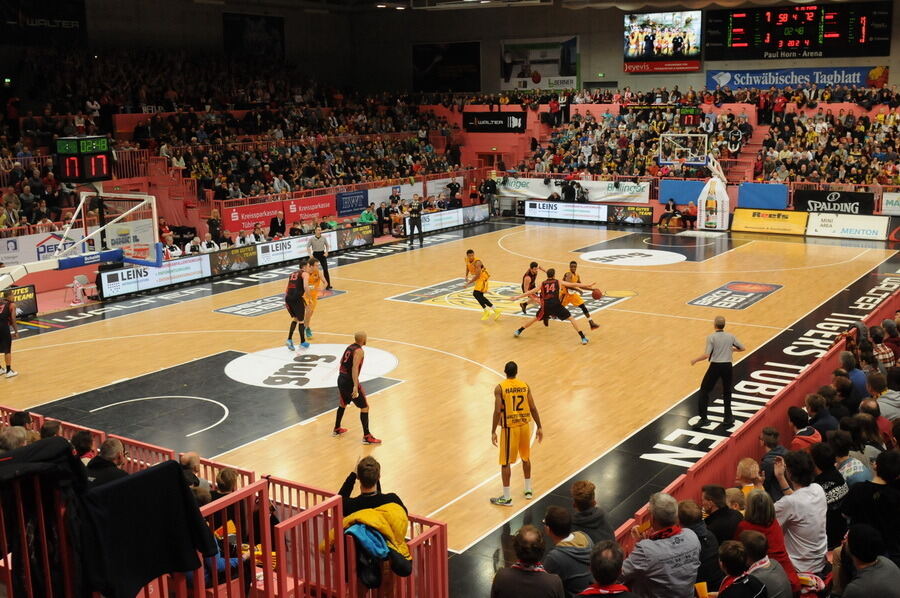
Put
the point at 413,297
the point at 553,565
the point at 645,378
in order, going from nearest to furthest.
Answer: the point at 553,565
the point at 645,378
the point at 413,297

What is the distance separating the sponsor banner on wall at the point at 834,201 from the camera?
34375mm

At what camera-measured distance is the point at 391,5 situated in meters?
48.9

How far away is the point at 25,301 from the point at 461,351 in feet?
37.8

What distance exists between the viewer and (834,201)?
35.1 m

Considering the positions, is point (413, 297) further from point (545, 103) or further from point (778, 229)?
point (545, 103)

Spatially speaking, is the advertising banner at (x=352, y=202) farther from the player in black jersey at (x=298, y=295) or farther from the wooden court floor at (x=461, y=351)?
the player in black jersey at (x=298, y=295)

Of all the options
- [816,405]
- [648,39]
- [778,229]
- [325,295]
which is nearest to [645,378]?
[816,405]

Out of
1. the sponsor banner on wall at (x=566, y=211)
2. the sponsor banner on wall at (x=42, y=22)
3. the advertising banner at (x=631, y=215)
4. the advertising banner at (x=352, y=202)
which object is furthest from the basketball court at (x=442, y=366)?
the sponsor banner on wall at (x=42, y=22)

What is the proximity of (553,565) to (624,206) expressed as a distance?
107 ft

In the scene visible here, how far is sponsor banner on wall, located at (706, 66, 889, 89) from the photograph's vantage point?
41.8m

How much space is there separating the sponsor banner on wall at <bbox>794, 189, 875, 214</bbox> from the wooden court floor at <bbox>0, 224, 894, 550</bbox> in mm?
3599

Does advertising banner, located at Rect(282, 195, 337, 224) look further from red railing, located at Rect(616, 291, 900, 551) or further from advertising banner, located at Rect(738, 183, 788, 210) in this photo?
red railing, located at Rect(616, 291, 900, 551)

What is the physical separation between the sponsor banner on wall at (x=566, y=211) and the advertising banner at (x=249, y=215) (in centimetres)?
1112

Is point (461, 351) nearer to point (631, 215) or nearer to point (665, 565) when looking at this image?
point (665, 565)
